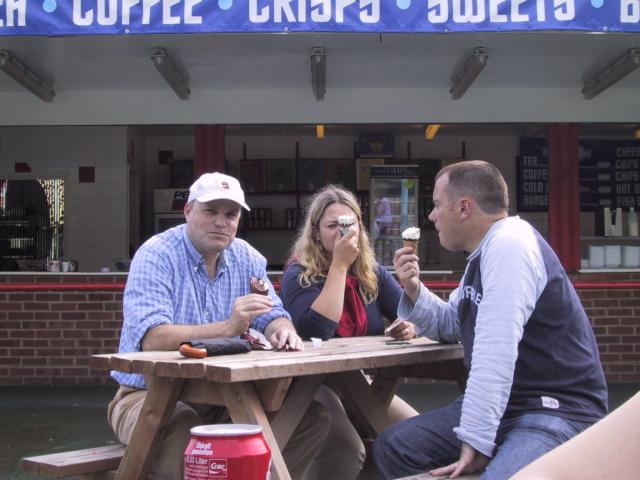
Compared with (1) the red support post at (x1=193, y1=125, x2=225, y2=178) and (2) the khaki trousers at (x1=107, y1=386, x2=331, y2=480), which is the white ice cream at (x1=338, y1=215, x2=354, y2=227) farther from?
(1) the red support post at (x1=193, y1=125, x2=225, y2=178)

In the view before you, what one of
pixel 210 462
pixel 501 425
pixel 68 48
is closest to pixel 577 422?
pixel 501 425

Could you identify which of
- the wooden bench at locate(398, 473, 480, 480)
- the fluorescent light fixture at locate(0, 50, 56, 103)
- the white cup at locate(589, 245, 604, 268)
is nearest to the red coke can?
the wooden bench at locate(398, 473, 480, 480)

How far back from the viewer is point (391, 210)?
10.0 meters

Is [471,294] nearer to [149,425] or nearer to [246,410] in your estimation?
[246,410]

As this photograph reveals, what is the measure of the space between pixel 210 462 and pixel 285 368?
716 millimetres

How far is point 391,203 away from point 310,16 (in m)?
4.19

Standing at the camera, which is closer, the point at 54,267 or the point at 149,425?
the point at 149,425

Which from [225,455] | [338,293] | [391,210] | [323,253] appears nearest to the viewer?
[225,455]

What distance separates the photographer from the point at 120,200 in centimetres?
1107

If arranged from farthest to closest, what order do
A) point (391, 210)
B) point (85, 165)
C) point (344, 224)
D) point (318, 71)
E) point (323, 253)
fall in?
point (85, 165), point (391, 210), point (318, 71), point (323, 253), point (344, 224)

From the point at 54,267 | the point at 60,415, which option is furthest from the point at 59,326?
the point at 60,415

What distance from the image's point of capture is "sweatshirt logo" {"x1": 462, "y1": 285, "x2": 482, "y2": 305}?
3073 millimetres

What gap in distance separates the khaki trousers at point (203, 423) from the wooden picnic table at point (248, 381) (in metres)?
0.16

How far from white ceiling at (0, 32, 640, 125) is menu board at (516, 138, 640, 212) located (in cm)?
303
